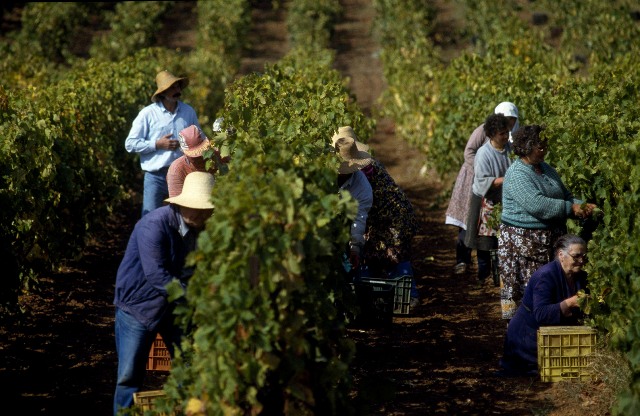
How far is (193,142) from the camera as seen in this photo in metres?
7.55

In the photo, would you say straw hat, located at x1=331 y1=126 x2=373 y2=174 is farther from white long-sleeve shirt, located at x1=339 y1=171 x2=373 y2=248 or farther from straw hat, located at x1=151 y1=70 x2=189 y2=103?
straw hat, located at x1=151 y1=70 x2=189 y2=103

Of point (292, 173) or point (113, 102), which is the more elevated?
point (113, 102)

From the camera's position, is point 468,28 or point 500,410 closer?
point 500,410

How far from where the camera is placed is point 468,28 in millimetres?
28156

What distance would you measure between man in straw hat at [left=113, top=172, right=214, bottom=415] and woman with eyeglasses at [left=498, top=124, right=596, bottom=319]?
102 inches

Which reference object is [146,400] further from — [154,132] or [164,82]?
[164,82]

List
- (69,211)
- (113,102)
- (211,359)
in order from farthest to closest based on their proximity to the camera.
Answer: (113,102) < (69,211) < (211,359)

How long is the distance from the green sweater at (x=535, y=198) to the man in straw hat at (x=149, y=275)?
258cm

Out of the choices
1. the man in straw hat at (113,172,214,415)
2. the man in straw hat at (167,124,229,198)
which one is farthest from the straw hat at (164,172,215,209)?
the man in straw hat at (167,124,229,198)

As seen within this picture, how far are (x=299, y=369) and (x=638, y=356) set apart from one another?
1.75 meters

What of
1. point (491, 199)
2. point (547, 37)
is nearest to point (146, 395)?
point (491, 199)

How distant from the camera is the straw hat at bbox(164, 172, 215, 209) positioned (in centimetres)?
531

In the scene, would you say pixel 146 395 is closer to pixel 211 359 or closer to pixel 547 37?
pixel 211 359

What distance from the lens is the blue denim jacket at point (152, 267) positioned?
17.2ft
